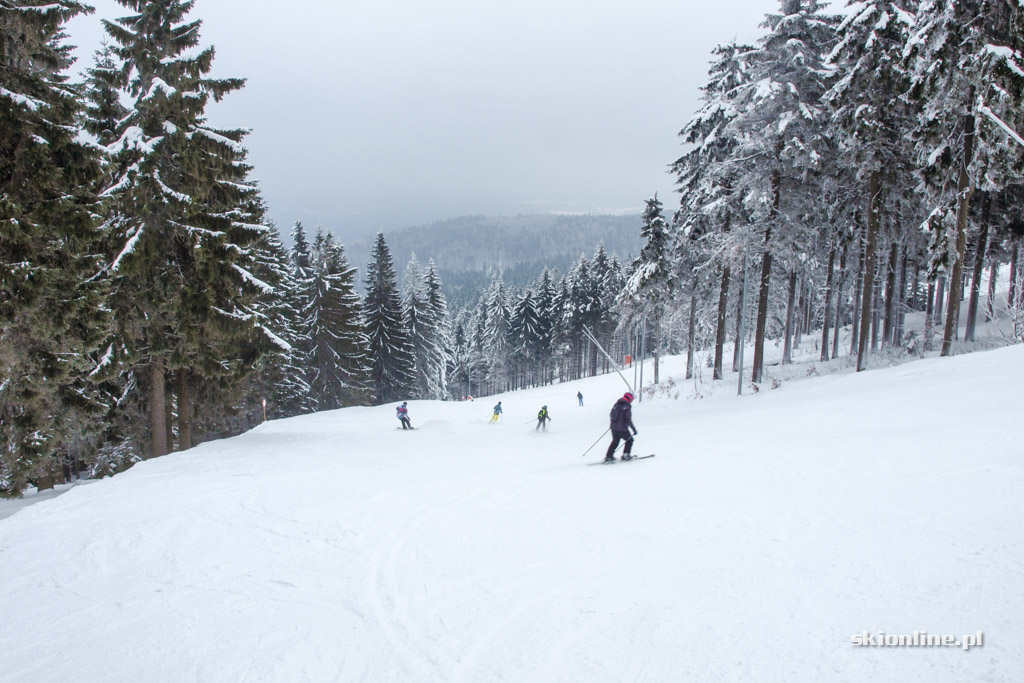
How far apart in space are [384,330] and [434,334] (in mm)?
8862

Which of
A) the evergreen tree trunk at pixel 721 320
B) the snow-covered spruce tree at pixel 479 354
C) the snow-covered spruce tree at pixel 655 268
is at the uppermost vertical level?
the snow-covered spruce tree at pixel 655 268

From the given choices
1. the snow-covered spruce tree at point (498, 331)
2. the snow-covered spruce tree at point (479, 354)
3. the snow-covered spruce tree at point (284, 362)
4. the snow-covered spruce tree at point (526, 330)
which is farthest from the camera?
the snow-covered spruce tree at point (479, 354)

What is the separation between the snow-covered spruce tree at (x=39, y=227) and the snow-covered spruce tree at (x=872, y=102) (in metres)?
24.0

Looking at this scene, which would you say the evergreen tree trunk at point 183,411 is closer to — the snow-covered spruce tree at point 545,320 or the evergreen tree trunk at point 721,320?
the evergreen tree trunk at point 721,320

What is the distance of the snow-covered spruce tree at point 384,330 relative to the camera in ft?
146

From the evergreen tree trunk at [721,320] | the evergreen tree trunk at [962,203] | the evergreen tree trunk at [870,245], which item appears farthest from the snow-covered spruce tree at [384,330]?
the evergreen tree trunk at [962,203]

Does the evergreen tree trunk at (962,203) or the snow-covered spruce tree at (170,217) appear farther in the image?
the evergreen tree trunk at (962,203)

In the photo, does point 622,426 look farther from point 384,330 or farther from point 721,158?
point 384,330

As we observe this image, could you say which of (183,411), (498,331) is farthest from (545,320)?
(183,411)

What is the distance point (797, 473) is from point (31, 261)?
16456 mm

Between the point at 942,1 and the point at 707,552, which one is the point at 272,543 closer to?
the point at 707,552

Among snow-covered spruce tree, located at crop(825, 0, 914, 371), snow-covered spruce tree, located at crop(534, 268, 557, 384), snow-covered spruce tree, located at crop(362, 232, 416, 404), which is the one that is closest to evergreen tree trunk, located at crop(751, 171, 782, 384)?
snow-covered spruce tree, located at crop(825, 0, 914, 371)

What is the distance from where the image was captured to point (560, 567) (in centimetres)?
650

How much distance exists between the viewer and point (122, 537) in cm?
808
